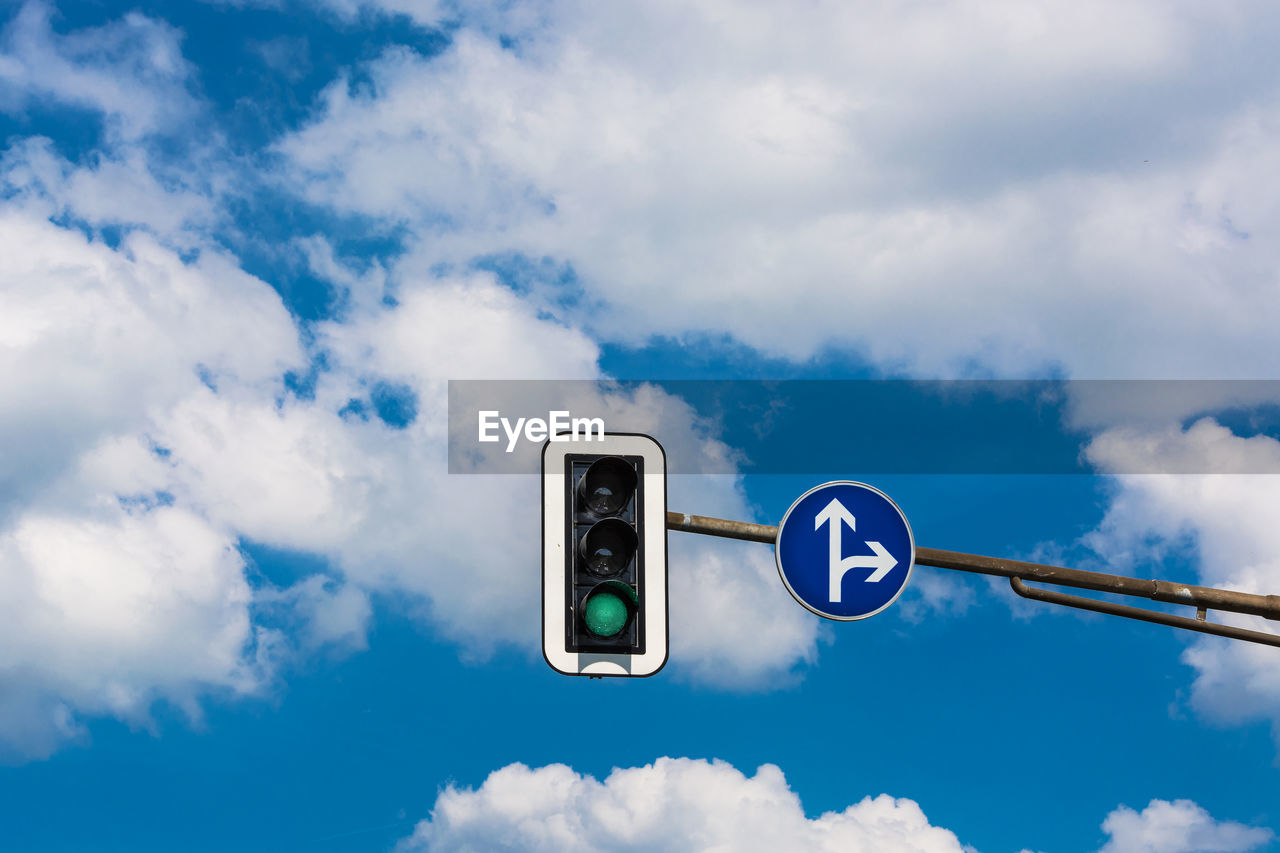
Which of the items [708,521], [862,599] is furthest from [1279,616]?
[708,521]

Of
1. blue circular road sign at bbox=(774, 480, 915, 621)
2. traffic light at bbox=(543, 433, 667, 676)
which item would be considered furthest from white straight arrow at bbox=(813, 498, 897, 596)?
traffic light at bbox=(543, 433, 667, 676)

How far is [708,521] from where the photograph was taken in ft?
24.0

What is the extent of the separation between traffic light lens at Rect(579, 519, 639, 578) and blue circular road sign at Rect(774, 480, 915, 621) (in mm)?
1394

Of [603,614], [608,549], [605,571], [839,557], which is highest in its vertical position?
[839,557]

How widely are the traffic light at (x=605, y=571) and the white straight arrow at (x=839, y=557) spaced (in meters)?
1.42

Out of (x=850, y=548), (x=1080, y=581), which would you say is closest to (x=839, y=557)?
(x=850, y=548)

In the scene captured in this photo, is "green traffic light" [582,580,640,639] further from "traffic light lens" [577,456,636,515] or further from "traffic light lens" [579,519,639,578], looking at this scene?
"traffic light lens" [577,456,636,515]

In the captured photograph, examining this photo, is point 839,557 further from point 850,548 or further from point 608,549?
point 608,549

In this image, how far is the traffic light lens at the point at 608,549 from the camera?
6.47 metres

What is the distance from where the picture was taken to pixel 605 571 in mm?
6500

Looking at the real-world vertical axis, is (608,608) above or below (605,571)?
below

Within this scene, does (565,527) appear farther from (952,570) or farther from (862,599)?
(952,570)

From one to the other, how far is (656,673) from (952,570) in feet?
7.51

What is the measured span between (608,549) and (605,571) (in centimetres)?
12
